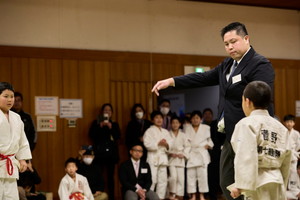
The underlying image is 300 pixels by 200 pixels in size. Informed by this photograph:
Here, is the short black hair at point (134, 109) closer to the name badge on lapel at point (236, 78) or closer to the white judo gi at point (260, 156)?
the name badge on lapel at point (236, 78)

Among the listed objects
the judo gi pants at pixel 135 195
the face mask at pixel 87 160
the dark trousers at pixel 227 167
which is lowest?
the judo gi pants at pixel 135 195

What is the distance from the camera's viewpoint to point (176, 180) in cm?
775

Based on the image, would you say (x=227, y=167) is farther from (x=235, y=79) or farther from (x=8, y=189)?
(x=8, y=189)

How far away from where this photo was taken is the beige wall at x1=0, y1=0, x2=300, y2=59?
7.68 metres

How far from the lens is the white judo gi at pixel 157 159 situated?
754cm

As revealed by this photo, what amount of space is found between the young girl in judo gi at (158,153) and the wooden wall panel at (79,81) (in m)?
0.76

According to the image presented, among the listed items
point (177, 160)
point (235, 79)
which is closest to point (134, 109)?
point (177, 160)

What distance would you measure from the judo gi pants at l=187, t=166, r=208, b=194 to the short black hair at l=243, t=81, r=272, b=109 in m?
5.07

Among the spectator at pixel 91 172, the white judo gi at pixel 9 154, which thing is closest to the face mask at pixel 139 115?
the spectator at pixel 91 172

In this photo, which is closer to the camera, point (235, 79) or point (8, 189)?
point (235, 79)

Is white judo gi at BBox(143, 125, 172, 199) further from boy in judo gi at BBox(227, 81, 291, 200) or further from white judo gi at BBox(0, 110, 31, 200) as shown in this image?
boy in judo gi at BBox(227, 81, 291, 200)

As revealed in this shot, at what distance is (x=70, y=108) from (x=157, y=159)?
1716 mm

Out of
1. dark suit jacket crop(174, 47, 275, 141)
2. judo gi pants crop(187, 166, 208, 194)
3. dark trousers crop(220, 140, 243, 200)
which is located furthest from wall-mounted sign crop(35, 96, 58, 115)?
dark trousers crop(220, 140, 243, 200)

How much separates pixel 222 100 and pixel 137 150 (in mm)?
4171
